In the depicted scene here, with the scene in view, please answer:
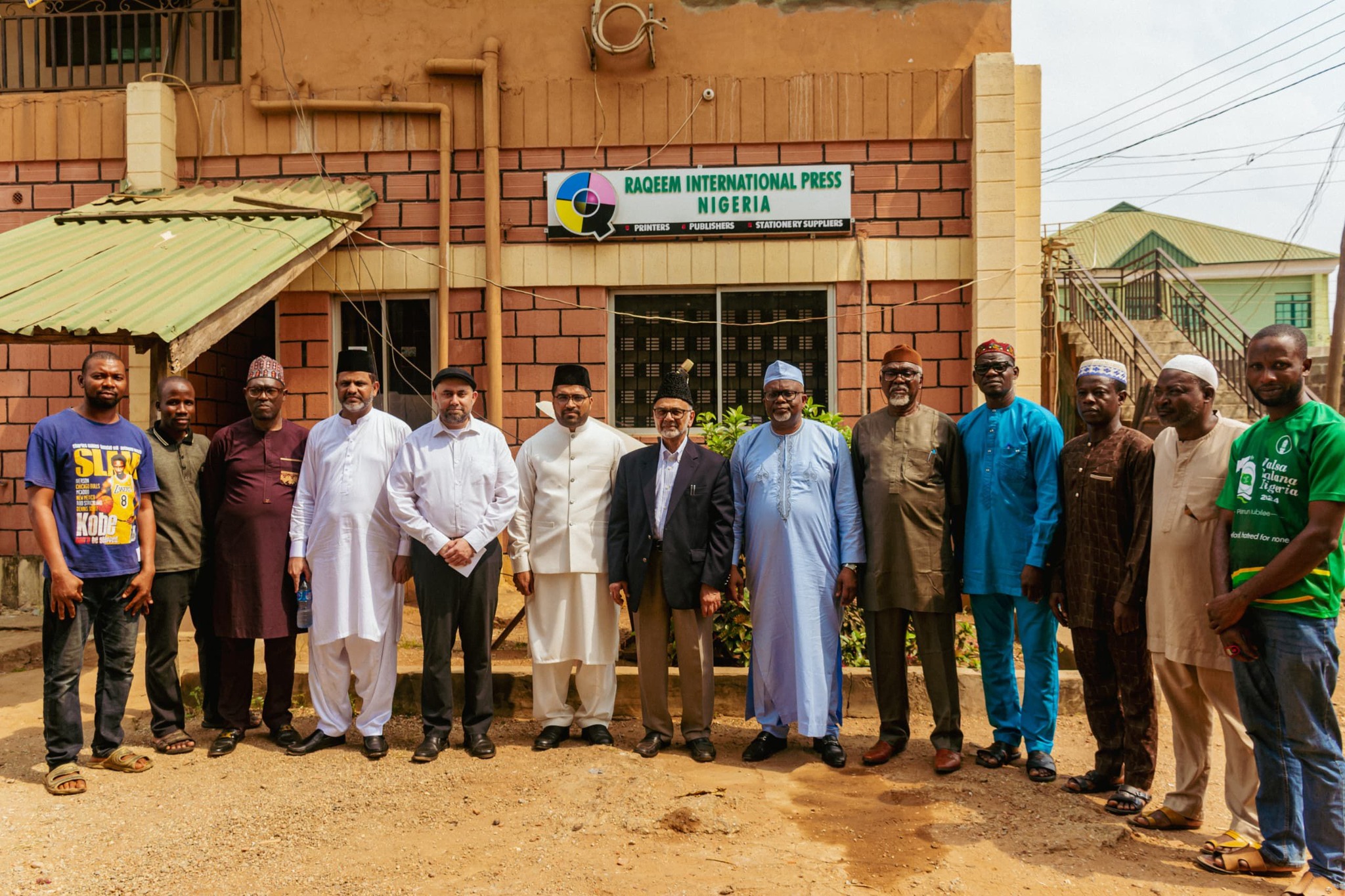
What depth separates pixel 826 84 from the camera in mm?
8070

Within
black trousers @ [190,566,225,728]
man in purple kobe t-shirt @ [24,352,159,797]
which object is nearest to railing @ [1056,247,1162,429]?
black trousers @ [190,566,225,728]

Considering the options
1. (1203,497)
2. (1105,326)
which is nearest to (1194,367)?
(1203,497)

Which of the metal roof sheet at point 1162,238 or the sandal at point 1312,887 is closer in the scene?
the sandal at point 1312,887

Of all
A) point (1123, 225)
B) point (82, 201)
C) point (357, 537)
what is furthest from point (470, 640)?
point (1123, 225)

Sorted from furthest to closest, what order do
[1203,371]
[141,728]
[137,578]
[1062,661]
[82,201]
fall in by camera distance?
[82,201], [1062,661], [141,728], [137,578], [1203,371]

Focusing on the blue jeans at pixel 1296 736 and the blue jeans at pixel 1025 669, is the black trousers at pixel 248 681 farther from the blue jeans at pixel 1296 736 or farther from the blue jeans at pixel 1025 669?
the blue jeans at pixel 1296 736

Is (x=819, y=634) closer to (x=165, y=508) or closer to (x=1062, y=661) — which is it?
(x=1062, y=661)

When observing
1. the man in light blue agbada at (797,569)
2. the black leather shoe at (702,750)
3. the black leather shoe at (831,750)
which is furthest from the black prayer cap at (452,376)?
the black leather shoe at (831,750)

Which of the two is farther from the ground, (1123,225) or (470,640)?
(1123,225)

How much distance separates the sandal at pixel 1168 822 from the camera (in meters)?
3.89

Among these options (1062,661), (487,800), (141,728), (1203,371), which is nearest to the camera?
(1203,371)

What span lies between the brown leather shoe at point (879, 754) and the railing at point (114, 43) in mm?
7548

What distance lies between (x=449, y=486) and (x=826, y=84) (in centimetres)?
500

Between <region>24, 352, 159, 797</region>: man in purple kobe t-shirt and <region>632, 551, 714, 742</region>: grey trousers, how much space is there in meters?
2.32
